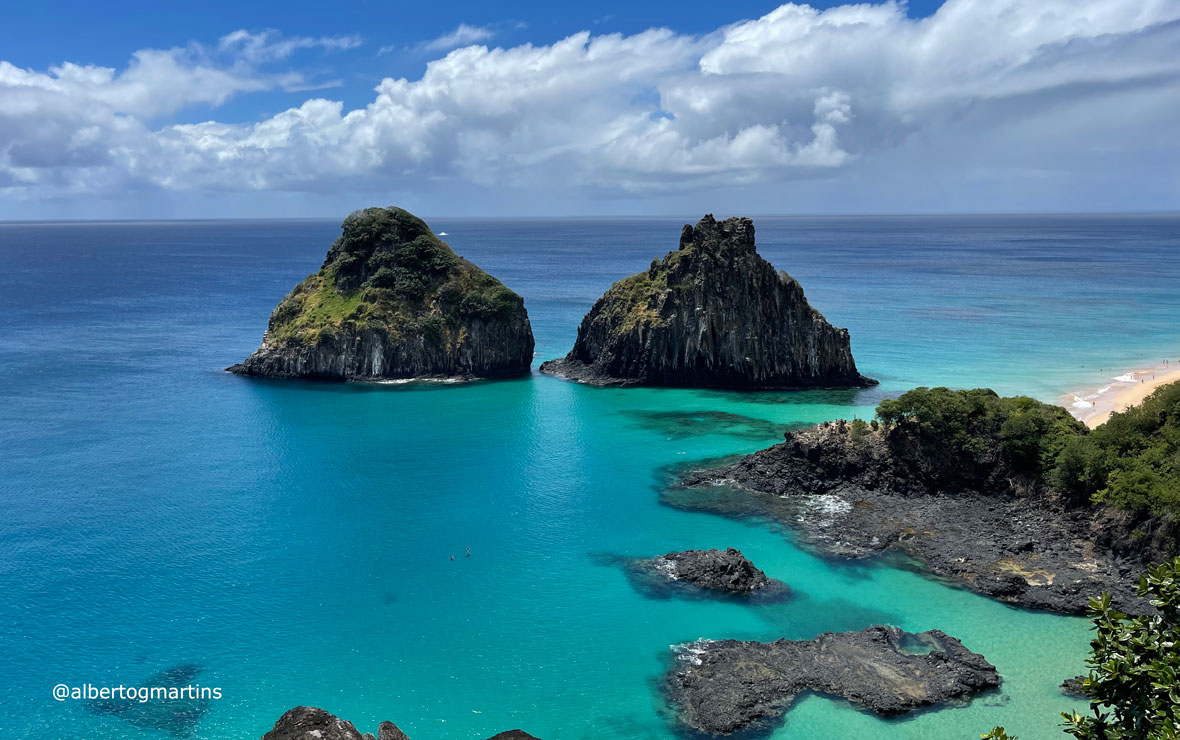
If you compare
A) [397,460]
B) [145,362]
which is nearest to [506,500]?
[397,460]

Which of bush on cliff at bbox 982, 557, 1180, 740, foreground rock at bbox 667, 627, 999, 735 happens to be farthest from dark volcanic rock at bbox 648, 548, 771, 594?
bush on cliff at bbox 982, 557, 1180, 740

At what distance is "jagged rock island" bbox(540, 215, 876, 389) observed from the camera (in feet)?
297

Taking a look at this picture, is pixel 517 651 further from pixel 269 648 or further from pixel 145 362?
pixel 145 362

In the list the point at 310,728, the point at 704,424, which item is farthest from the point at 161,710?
the point at 704,424

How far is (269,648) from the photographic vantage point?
38156 millimetres

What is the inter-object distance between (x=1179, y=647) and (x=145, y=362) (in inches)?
4531

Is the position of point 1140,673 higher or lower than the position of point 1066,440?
higher

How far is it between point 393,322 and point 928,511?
2717 inches

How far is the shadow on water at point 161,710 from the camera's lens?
32281mm

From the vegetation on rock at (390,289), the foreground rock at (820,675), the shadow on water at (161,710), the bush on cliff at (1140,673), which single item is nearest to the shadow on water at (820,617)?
the foreground rock at (820,675)

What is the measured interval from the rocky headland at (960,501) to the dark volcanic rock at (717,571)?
7.05 m

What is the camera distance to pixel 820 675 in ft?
114

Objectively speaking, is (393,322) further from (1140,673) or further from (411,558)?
(1140,673)

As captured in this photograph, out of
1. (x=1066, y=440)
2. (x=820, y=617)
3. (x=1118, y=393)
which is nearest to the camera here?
(x=820, y=617)
